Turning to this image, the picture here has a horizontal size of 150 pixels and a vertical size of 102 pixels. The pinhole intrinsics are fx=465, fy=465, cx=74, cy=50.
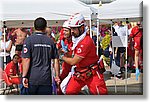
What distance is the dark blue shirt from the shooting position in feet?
17.0

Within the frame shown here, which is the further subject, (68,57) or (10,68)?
(10,68)

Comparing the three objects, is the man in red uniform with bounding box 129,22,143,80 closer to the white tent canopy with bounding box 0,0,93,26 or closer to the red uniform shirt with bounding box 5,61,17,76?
the white tent canopy with bounding box 0,0,93,26

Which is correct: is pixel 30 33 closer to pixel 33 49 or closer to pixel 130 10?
pixel 33 49

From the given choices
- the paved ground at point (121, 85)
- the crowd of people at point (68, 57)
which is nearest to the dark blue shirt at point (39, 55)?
the crowd of people at point (68, 57)

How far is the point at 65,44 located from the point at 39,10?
49cm

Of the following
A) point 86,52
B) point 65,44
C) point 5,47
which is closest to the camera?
point 86,52

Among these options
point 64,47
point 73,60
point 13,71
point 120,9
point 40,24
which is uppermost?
point 120,9

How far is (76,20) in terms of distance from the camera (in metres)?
5.21

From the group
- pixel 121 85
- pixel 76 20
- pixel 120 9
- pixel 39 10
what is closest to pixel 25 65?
pixel 39 10

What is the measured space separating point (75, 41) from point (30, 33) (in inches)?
20.6

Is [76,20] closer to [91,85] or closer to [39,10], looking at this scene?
[39,10]

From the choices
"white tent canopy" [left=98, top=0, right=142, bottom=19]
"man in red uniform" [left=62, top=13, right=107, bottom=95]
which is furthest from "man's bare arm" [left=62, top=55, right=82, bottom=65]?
"white tent canopy" [left=98, top=0, right=142, bottom=19]

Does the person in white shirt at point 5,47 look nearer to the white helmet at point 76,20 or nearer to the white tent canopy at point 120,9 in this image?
the white helmet at point 76,20

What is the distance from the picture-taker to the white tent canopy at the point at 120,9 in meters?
5.17
